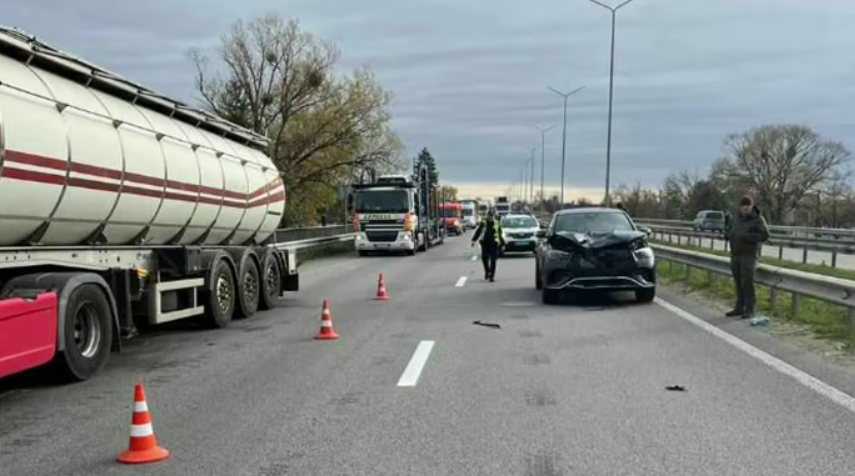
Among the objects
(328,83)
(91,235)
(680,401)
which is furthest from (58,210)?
(328,83)

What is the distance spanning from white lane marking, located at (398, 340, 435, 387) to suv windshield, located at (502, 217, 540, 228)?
23243 millimetres

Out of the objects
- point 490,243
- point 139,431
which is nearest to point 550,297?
point 490,243

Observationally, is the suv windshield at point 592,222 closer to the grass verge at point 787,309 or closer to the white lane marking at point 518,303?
the white lane marking at point 518,303

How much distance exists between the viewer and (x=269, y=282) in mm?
15523

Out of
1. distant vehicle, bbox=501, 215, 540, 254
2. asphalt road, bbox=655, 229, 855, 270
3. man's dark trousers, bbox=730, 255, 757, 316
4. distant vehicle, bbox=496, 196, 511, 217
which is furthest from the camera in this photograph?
→ distant vehicle, bbox=496, 196, 511, 217

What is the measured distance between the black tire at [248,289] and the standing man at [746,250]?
24.2ft

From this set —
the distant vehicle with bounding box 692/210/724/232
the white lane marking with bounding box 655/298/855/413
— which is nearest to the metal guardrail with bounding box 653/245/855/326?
the white lane marking with bounding box 655/298/855/413

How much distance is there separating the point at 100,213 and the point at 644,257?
9.00 meters

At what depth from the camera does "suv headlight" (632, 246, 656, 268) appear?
14719 millimetres

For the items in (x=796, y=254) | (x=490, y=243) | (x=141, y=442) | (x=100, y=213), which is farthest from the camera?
(x=796, y=254)

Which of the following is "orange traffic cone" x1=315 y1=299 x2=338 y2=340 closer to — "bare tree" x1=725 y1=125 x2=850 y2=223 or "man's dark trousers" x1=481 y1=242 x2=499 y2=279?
"man's dark trousers" x1=481 y1=242 x2=499 y2=279

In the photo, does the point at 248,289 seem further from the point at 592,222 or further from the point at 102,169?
the point at 592,222

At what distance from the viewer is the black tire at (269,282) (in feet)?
49.4

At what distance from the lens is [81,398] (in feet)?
25.6
